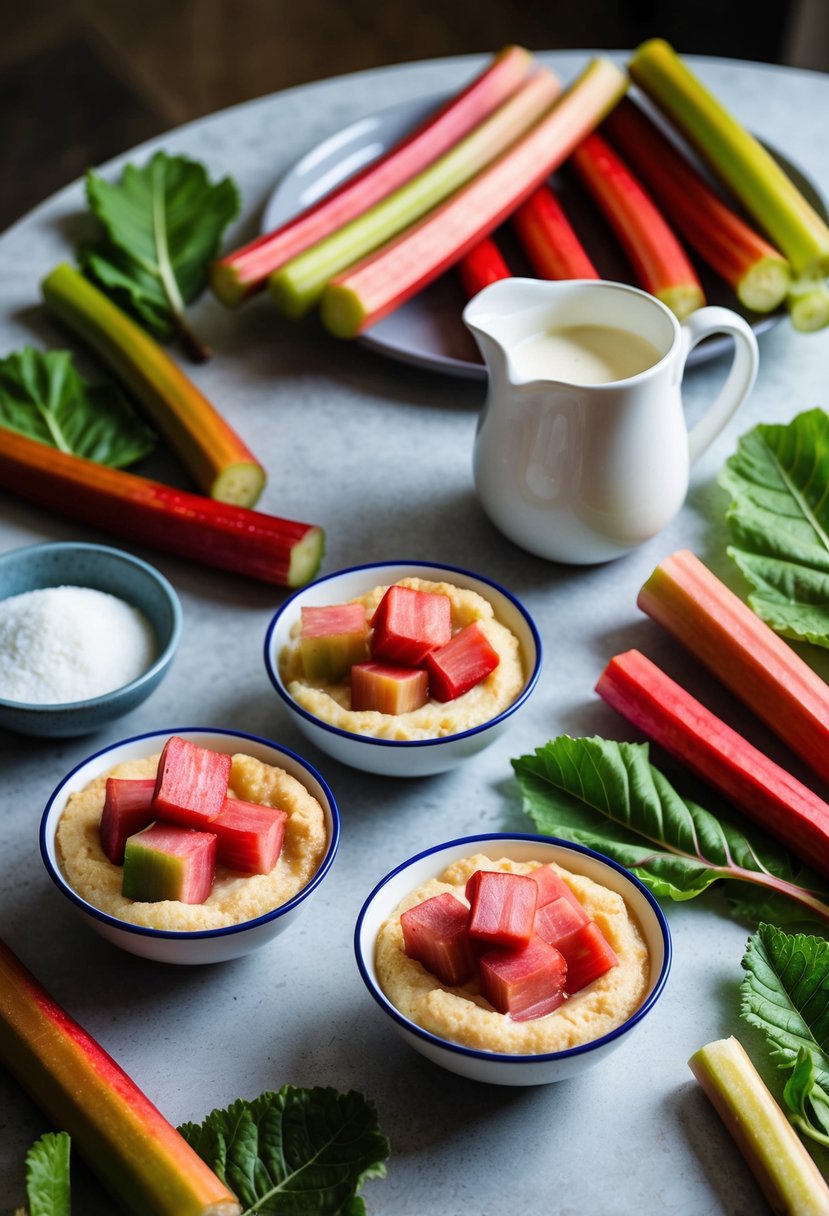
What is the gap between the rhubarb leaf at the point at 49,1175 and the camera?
3.94ft

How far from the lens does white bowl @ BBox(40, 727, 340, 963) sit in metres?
1.38

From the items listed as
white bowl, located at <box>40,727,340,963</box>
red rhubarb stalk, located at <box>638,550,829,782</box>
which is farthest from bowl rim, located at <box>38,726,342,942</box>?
red rhubarb stalk, located at <box>638,550,829,782</box>

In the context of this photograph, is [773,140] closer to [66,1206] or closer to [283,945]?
[283,945]

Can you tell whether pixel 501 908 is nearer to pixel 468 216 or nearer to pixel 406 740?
pixel 406 740

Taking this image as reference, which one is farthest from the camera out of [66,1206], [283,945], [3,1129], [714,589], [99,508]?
[99,508]

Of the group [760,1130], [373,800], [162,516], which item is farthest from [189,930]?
[162,516]

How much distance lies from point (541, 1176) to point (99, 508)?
1.19 m

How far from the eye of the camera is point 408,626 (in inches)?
64.8

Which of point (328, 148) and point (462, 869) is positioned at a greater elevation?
point (328, 148)

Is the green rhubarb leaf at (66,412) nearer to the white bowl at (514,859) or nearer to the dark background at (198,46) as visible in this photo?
the white bowl at (514,859)

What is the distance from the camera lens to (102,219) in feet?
8.04

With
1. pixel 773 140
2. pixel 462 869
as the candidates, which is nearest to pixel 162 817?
pixel 462 869

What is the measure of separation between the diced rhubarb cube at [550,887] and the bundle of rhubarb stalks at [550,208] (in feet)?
3.79

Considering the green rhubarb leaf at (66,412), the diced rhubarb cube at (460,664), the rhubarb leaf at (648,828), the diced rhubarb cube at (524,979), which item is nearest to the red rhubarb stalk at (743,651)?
the rhubarb leaf at (648,828)
